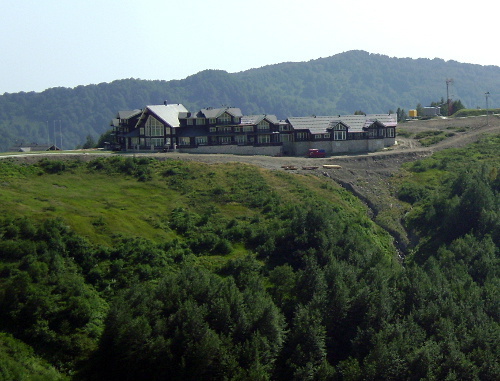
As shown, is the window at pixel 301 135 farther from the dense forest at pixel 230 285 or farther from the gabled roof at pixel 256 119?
the dense forest at pixel 230 285

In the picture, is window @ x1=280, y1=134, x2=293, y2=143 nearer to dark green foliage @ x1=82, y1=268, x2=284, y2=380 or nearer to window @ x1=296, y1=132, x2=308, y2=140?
window @ x1=296, y1=132, x2=308, y2=140

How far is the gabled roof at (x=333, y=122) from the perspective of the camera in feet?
333

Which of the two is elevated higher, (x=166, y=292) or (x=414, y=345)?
(x=166, y=292)

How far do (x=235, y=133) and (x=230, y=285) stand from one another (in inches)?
2040

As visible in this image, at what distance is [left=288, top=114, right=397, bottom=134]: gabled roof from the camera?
10156 cm

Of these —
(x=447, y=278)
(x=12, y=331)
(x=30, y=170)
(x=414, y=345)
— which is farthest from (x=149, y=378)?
(x=30, y=170)

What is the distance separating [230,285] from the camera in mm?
50000

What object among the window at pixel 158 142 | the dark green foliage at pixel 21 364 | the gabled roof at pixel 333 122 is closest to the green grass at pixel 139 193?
the window at pixel 158 142

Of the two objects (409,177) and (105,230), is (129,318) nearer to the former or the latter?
(105,230)

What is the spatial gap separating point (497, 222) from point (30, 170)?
4684 cm

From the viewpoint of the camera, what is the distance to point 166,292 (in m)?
48.3

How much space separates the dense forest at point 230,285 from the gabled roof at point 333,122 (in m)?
24.4

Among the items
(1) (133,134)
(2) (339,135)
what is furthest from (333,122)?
(1) (133,134)

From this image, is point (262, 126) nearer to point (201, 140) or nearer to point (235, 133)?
point (235, 133)
